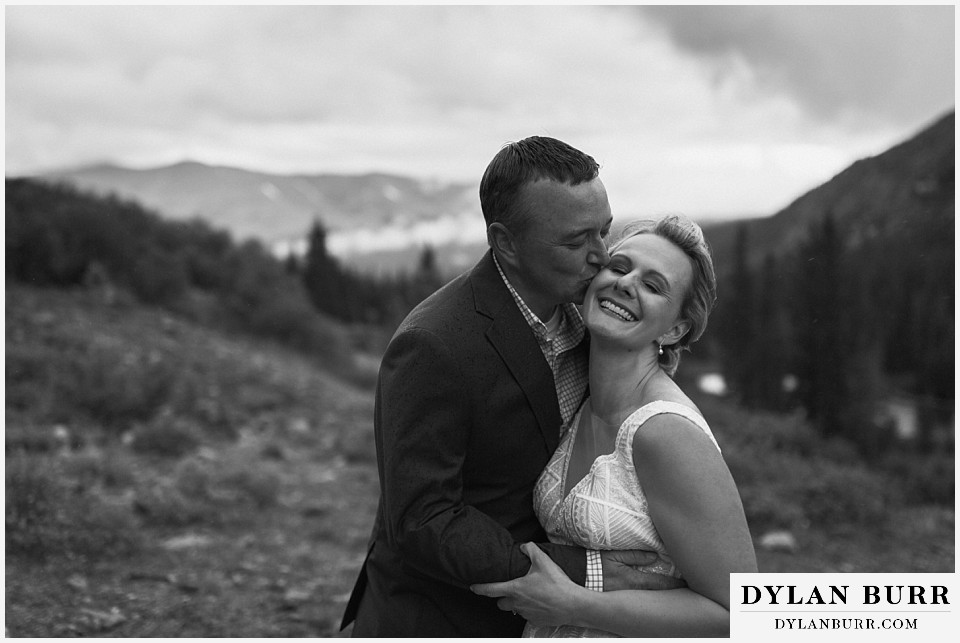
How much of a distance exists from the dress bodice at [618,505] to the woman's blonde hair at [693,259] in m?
0.25

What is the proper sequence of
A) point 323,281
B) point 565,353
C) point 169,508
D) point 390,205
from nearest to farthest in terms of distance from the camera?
point 565,353 → point 169,508 → point 390,205 → point 323,281

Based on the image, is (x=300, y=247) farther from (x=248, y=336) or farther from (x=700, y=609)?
(x=700, y=609)

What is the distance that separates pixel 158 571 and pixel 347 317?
38.5 ft

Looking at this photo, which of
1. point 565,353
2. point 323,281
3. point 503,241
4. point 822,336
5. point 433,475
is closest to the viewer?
point 433,475

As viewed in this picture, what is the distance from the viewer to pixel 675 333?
6.88 feet

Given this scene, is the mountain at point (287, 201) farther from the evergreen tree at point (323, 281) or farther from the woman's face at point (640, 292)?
the woman's face at point (640, 292)

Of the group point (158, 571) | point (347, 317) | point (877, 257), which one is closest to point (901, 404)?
point (877, 257)

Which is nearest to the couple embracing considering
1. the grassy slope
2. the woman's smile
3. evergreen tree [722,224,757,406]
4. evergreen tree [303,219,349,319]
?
the woman's smile

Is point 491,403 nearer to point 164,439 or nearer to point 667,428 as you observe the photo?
point 667,428

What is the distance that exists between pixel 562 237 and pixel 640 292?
0.75 feet

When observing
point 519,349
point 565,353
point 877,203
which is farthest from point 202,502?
point 877,203

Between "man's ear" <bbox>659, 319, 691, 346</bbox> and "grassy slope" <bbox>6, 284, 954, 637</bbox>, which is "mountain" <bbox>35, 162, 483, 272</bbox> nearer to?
"grassy slope" <bbox>6, 284, 954, 637</bbox>

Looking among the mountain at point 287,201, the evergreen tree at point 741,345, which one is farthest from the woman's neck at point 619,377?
the evergreen tree at point 741,345

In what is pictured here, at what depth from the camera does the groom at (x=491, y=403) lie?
1916 mm
